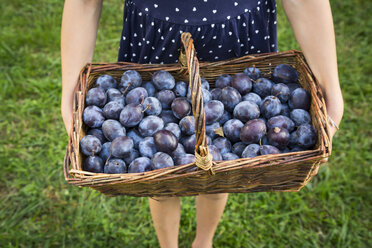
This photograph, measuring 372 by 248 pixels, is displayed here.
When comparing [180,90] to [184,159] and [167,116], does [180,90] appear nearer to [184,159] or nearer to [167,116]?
[167,116]

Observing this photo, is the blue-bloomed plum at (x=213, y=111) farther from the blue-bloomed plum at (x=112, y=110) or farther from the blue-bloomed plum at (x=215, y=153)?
the blue-bloomed plum at (x=112, y=110)

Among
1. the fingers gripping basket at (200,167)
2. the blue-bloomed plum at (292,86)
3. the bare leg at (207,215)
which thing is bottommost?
the bare leg at (207,215)

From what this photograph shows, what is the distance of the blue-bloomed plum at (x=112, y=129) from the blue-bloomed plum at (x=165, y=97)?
0.57 feet

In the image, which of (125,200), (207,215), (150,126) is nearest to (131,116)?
(150,126)

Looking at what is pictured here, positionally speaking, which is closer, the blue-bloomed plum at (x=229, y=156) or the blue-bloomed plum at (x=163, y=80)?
the blue-bloomed plum at (x=229, y=156)

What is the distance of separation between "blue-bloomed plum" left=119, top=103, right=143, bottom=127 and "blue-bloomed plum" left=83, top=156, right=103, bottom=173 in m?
0.14

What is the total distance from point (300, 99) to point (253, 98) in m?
0.15

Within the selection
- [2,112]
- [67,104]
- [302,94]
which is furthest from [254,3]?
[2,112]

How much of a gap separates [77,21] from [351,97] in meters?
1.85

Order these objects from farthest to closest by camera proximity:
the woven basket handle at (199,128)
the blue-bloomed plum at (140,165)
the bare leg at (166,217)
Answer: the bare leg at (166,217) < the blue-bloomed plum at (140,165) < the woven basket handle at (199,128)

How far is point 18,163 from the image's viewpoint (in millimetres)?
2008

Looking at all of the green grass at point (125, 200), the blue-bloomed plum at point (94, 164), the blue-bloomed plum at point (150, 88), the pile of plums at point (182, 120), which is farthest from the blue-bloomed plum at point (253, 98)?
the green grass at point (125, 200)

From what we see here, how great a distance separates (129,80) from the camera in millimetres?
1221

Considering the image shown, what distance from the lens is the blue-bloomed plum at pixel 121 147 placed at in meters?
1.03
